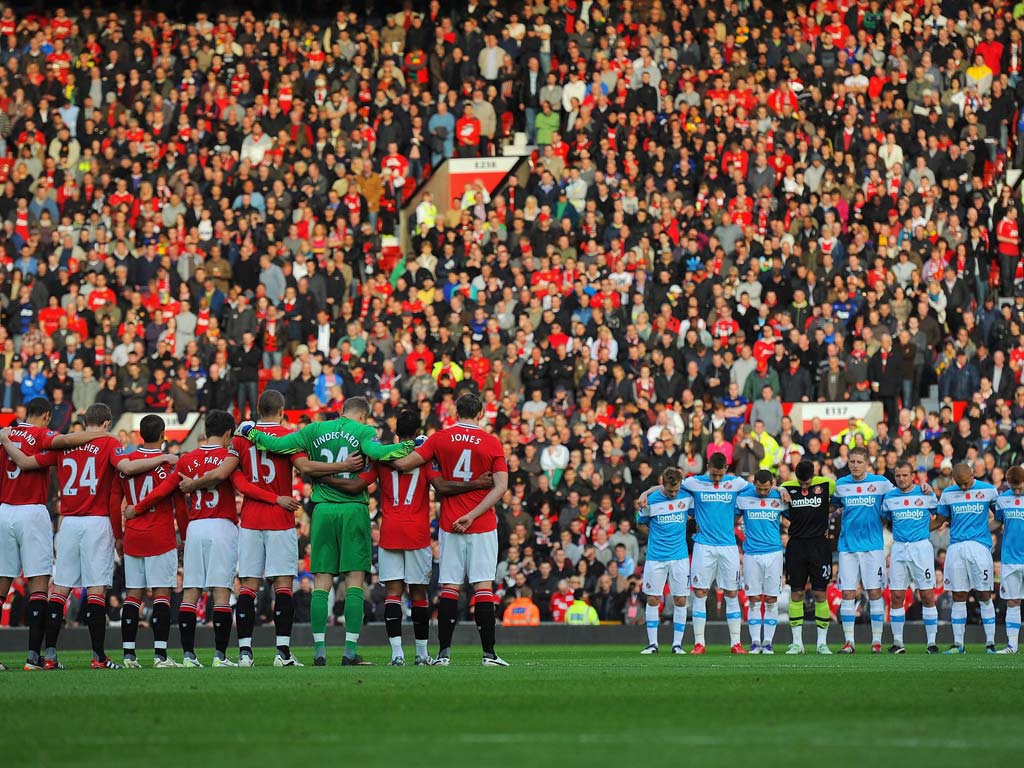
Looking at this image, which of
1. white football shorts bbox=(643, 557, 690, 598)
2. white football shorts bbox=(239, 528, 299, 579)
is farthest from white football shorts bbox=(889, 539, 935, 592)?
white football shorts bbox=(239, 528, 299, 579)

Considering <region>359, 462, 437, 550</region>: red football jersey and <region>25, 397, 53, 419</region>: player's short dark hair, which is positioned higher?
<region>25, 397, 53, 419</region>: player's short dark hair

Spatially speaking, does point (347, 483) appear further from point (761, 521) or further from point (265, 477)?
point (761, 521)

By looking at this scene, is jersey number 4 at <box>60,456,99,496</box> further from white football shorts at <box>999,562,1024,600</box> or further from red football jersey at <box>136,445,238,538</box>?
white football shorts at <box>999,562,1024,600</box>

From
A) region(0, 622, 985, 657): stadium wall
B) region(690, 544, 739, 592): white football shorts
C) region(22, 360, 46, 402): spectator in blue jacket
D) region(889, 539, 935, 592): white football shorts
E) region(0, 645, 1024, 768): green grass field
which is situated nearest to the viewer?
region(0, 645, 1024, 768): green grass field

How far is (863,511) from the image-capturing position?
21844 millimetres

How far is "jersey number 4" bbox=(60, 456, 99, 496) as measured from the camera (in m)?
16.5

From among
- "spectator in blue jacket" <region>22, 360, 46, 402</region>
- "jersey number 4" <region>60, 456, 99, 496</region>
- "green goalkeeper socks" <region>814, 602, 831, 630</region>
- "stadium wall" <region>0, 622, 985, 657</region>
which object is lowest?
"stadium wall" <region>0, 622, 985, 657</region>

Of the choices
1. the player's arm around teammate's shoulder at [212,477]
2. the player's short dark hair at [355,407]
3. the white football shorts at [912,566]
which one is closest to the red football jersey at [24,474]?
the player's arm around teammate's shoulder at [212,477]

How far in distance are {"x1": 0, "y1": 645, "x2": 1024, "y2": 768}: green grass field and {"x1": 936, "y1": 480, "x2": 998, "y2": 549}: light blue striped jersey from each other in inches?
238

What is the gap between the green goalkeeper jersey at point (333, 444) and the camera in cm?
1614

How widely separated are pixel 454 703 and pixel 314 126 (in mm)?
27445

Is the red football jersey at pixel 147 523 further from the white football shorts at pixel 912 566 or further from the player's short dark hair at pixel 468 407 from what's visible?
the white football shorts at pixel 912 566

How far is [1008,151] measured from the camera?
3453cm

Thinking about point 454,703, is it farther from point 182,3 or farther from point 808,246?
point 182,3
